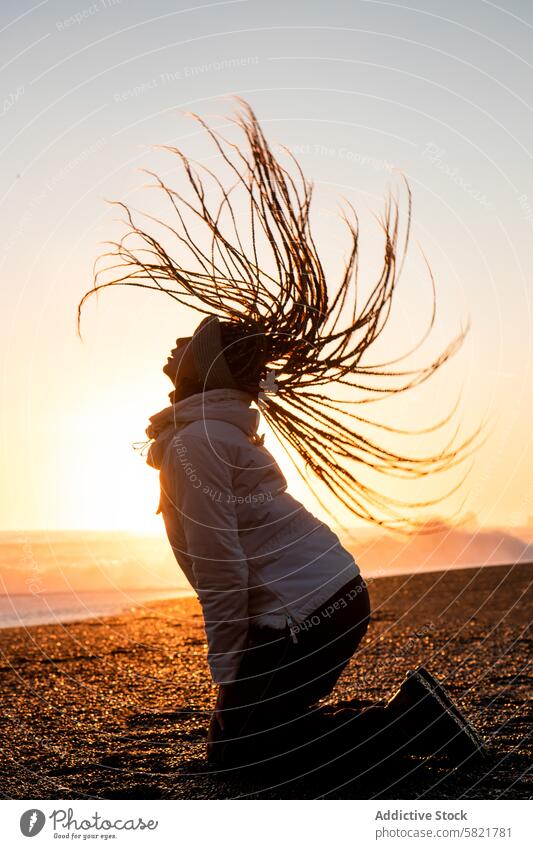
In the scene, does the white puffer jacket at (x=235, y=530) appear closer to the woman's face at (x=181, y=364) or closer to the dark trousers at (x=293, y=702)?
the dark trousers at (x=293, y=702)

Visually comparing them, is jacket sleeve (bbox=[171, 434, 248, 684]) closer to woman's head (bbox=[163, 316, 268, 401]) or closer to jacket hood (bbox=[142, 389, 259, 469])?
jacket hood (bbox=[142, 389, 259, 469])

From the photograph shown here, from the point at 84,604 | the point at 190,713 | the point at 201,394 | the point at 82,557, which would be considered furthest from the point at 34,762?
the point at 82,557

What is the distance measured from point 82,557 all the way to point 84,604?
1.23 m

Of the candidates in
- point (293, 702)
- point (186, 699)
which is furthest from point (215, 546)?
Answer: point (186, 699)

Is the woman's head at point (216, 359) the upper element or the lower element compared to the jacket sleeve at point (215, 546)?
upper

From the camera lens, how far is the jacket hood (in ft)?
14.4

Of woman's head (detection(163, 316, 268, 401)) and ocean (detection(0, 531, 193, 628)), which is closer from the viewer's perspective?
woman's head (detection(163, 316, 268, 401))

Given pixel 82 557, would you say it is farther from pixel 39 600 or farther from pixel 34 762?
pixel 34 762

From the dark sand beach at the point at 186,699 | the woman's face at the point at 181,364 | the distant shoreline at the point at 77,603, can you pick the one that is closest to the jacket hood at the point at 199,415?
the woman's face at the point at 181,364

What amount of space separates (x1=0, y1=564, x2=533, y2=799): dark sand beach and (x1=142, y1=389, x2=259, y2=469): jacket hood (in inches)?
55.9

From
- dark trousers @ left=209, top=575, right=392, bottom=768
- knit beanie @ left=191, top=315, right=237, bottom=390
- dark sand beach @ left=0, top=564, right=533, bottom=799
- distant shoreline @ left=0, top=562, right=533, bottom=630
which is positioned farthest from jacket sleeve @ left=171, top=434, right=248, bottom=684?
distant shoreline @ left=0, top=562, right=533, bottom=630

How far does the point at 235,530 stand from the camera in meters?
4.22

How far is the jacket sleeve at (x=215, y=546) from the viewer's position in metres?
4.14

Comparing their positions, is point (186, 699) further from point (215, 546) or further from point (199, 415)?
point (199, 415)
